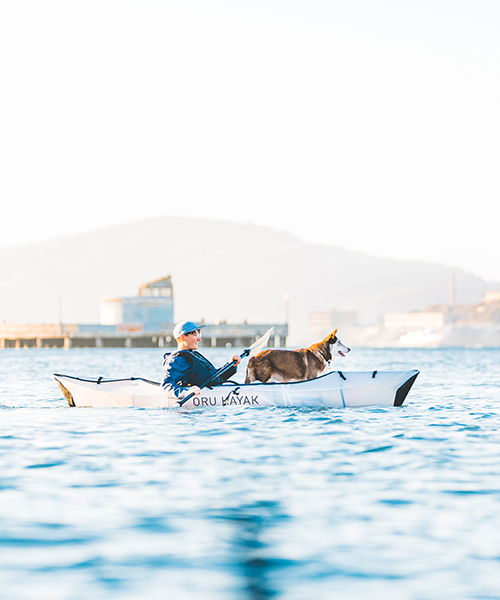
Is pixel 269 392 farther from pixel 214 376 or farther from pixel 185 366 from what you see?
pixel 185 366

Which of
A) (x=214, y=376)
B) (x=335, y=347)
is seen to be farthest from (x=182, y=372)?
(x=335, y=347)

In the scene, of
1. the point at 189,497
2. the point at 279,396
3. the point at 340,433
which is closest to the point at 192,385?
the point at 279,396

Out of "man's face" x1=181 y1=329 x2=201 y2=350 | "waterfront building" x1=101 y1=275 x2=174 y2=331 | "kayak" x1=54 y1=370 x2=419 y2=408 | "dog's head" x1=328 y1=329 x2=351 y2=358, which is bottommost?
"kayak" x1=54 y1=370 x2=419 y2=408

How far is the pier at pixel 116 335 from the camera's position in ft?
373

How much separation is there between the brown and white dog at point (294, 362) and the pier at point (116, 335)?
93.3m

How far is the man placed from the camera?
15.9 meters

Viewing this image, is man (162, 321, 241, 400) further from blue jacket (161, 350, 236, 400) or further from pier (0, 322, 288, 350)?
pier (0, 322, 288, 350)

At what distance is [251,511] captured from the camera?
8266 mm

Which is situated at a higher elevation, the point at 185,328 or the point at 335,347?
the point at 185,328

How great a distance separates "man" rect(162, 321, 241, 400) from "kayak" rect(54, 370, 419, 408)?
0.48 m

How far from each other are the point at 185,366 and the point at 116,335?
9805 centimetres

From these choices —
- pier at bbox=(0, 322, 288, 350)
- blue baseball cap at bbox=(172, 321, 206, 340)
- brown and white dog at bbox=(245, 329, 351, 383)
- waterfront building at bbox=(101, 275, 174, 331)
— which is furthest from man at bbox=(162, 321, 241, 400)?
waterfront building at bbox=(101, 275, 174, 331)

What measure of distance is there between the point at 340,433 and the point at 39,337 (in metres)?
106

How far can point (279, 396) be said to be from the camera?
57.7 ft
